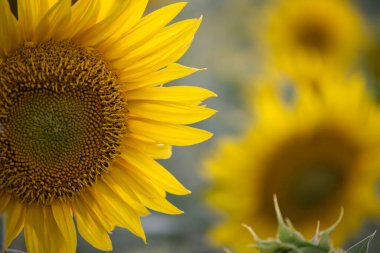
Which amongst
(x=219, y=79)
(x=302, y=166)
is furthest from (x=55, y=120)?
(x=219, y=79)

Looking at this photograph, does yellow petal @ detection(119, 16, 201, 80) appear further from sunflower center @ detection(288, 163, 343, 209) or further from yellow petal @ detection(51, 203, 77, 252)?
sunflower center @ detection(288, 163, 343, 209)

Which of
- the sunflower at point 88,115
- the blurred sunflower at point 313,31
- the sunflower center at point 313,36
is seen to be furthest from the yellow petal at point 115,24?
the sunflower center at point 313,36

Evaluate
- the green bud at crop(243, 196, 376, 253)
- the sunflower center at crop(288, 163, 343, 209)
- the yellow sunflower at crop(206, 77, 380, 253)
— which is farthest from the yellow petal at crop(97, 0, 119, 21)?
the sunflower center at crop(288, 163, 343, 209)

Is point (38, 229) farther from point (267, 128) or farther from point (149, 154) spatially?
point (267, 128)

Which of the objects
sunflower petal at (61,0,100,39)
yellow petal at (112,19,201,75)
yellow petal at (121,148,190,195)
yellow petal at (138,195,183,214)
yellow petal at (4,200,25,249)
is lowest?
yellow petal at (4,200,25,249)

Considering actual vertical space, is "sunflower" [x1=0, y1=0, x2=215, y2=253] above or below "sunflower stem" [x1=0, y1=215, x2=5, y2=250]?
above

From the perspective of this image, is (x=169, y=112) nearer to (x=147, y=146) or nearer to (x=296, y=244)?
(x=147, y=146)
